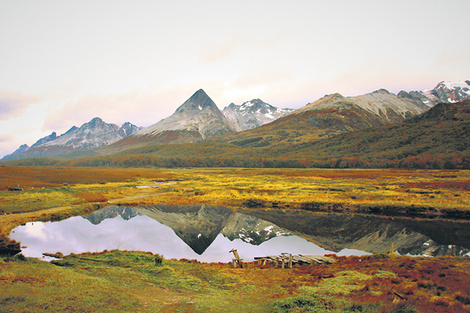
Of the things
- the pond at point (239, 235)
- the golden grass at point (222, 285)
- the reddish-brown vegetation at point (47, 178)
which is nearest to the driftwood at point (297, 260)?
the golden grass at point (222, 285)

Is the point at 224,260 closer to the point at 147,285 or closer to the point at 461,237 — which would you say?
the point at 147,285

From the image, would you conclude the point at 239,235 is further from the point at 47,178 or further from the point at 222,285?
the point at 47,178

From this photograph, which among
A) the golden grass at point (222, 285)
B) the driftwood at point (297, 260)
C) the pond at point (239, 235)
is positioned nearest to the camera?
the golden grass at point (222, 285)

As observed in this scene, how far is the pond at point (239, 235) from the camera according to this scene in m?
27.5

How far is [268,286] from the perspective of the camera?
1727 cm

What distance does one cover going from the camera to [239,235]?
1355 inches

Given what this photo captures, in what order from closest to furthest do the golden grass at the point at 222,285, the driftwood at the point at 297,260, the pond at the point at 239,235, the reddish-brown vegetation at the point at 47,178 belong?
the golden grass at the point at 222,285, the driftwood at the point at 297,260, the pond at the point at 239,235, the reddish-brown vegetation at the point at 47,178

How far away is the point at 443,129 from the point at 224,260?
8304 inches

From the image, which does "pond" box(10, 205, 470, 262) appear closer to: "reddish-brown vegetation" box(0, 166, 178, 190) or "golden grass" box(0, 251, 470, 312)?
"golden grass" box(0, 251, 470, 312)

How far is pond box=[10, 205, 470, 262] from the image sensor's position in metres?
27.5

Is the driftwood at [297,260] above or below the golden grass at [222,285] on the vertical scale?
below

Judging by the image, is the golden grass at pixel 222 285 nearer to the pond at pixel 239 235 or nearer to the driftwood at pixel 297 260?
the driftwood at pixel 297 260

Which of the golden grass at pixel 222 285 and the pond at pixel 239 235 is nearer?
the golden grass at pixel 222 285

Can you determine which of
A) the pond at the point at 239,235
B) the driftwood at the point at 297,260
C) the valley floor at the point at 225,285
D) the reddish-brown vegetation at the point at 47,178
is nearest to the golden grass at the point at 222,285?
the valley floor at the point at 225,285
